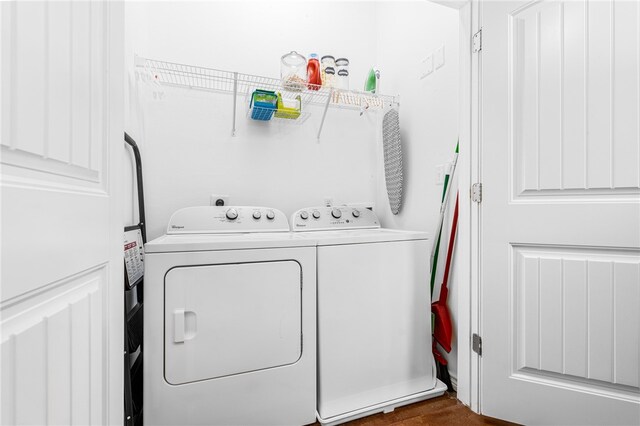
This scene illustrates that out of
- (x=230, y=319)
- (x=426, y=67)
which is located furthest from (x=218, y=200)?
(x=426, y=67)

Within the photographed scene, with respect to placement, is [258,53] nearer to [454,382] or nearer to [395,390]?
[395,390]

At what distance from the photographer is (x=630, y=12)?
1.05 metres

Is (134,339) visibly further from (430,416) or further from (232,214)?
(430,416)

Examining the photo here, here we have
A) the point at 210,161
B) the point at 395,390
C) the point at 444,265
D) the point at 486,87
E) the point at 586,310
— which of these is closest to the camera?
the point at 586,310

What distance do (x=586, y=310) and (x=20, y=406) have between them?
1662 millimetres

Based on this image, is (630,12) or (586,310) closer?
(630,12)

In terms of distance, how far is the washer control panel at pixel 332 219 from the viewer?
6.31 ft

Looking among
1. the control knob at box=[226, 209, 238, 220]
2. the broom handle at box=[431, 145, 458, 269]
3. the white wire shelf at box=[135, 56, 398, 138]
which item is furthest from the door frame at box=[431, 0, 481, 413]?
the control knob at box=[226, 209, 238, 220]

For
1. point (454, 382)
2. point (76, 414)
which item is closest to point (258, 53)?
point (76, 414)

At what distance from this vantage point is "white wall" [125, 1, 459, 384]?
5.97ft

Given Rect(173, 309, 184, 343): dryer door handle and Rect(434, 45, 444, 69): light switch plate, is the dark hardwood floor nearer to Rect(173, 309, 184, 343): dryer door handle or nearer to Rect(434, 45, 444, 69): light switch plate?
Rect(173, 309, 184, 343): dryer door handle

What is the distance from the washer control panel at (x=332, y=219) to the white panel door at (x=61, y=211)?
1.18 metres

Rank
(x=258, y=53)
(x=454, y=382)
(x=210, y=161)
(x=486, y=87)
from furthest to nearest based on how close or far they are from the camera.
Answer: (x=258, y=53) → (x=210, y=161) → (x=454, y=382) → (x=486, y=87)

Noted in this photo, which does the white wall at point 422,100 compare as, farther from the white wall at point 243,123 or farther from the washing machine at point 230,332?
the washing machine at point 230,332
